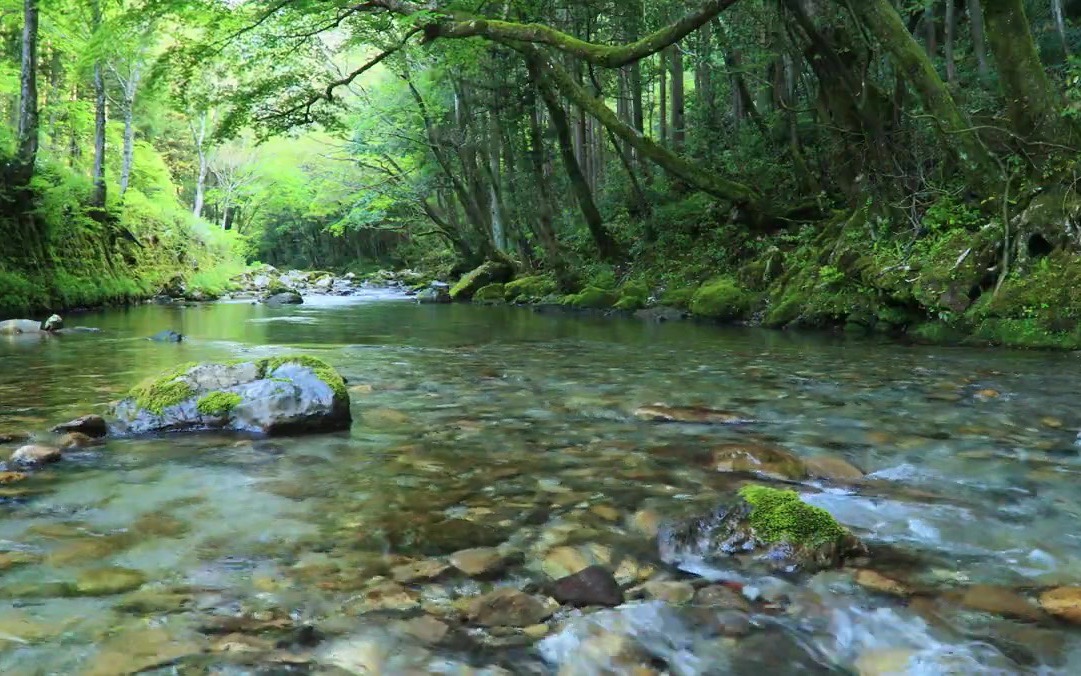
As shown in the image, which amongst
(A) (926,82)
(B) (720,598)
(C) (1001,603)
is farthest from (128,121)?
(C) (1001,603)

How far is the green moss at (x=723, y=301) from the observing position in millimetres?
12680

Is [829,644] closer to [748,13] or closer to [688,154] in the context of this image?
[748,13]

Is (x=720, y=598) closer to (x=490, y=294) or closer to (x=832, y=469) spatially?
(x=832, y=469)

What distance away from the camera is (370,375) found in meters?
6.93

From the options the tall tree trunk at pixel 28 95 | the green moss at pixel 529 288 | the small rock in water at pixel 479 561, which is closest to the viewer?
the small rock in water at pixel 479 561

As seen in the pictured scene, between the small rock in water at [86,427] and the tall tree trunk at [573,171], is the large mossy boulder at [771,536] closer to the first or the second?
the small rock in water at [86,427]

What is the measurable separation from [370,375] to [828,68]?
9634 mm

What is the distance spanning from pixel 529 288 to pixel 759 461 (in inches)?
672

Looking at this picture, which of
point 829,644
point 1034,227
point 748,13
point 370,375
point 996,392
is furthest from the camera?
point 748,13

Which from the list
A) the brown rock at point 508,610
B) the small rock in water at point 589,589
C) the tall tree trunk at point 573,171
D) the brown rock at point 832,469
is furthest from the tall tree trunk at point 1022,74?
the tall tree trunk at point 573,171

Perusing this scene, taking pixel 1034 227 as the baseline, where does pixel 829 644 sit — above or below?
below

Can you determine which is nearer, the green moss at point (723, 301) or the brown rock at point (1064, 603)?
the brown rock at point (1064, 603)

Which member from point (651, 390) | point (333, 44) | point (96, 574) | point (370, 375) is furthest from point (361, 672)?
point (333, 44)

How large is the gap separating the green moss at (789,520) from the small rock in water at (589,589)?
63cm
